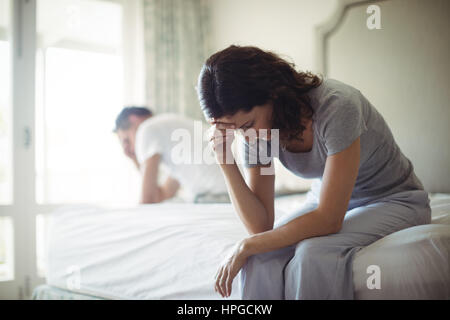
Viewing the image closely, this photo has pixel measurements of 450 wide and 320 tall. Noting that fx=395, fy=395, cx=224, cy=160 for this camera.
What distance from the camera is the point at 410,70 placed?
2.17 metres

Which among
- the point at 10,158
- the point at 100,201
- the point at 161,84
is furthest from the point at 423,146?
the point at 10,158

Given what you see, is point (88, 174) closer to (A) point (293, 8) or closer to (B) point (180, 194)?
(B) point (180, 194)

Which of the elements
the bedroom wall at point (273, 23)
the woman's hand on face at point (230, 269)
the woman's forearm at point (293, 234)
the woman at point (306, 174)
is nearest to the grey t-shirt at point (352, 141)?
the woman at point (306, 174)

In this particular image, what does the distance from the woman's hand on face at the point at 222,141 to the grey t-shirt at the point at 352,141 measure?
0.06 metres

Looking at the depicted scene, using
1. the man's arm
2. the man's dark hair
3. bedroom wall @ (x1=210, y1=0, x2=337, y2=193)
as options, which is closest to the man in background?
the man's arm

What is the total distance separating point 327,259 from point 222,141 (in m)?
0.42

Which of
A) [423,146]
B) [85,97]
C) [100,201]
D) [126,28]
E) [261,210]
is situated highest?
[126,28]

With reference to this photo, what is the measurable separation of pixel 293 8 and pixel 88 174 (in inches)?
78.5

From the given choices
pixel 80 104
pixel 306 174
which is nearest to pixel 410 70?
pixel 306 174

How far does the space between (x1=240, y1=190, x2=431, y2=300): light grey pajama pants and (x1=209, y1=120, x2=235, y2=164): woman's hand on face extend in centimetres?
31

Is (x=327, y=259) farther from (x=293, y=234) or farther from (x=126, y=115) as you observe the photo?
(x=126, y=115)

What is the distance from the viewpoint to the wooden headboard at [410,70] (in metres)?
2.04

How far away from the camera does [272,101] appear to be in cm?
100

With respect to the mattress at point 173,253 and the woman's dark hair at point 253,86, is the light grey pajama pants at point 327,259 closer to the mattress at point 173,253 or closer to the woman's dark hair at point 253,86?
the mattress at point 173,253
